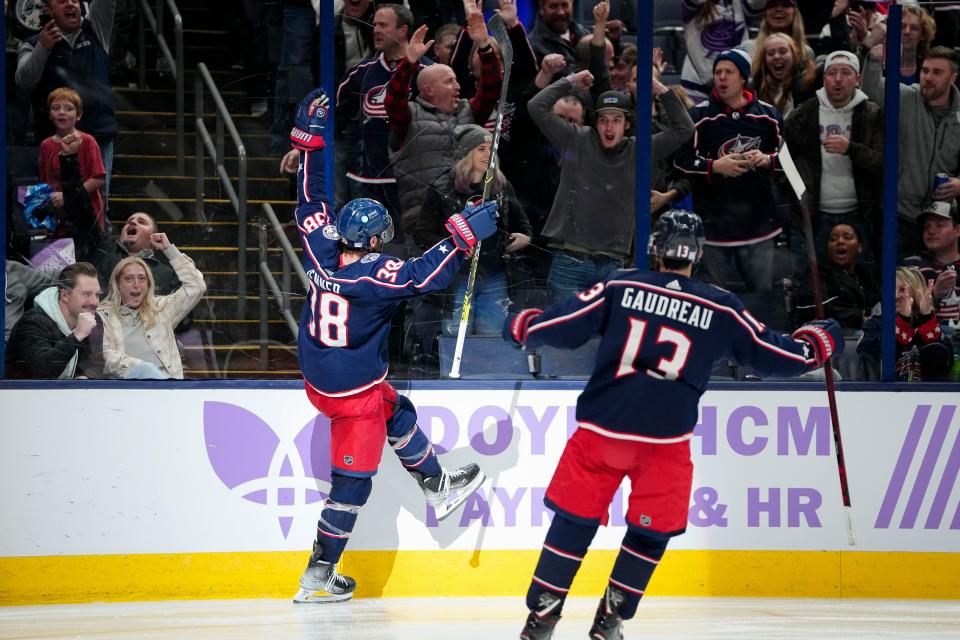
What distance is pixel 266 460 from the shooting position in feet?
14.9

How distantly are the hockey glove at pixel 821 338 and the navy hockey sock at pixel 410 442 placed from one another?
4.61ft

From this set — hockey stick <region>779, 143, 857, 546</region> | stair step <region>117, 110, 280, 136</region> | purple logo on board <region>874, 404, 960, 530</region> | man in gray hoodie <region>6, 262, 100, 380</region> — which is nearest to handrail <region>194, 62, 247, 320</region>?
stair step <region>117, 110, 280, 136</region>

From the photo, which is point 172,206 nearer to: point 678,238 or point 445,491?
point 445,491

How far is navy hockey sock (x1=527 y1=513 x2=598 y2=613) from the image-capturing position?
358 centimetres

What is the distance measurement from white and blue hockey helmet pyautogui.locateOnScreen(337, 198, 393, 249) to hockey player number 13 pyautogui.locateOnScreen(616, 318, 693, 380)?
3.58 ft

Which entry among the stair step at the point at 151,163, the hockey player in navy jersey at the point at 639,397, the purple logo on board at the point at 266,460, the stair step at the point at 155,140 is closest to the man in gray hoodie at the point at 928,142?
the hockey player in navy jersey at the point at 639,397

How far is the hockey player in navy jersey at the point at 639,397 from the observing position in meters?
3.54

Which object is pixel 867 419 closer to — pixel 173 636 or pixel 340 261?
pixel 340 261

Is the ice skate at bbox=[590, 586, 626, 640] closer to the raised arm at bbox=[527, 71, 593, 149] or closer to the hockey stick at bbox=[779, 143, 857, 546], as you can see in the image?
the hockey stick at bbox=[779, 143, 857, 546]

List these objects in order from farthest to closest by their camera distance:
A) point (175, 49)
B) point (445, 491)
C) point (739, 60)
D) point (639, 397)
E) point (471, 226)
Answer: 1. point (739, 60)
2. point (175, 49)
3. point (445, 491)
4. point (471, 226)
5. point (639, 397)

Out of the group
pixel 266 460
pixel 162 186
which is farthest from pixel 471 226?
pixel 162 186

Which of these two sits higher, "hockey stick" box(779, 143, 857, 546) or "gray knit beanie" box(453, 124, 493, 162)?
"gray knit beanie" box(453, 124, 493, 162)

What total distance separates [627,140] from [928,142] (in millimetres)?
1209

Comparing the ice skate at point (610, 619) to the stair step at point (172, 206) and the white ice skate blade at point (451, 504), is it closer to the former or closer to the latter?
the white ice skate blade at point (451, 504)
